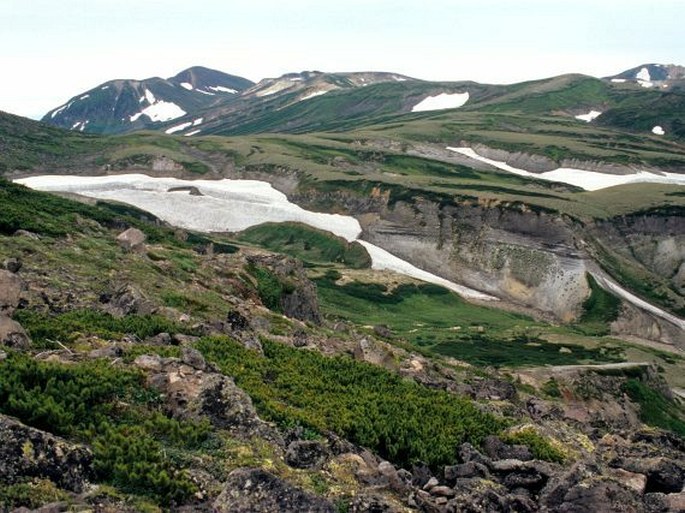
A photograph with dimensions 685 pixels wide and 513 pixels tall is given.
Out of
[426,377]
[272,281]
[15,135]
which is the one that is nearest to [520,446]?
[426,377]

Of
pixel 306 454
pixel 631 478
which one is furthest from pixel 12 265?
pixel 631 478

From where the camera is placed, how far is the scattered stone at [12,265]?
26.4 metres

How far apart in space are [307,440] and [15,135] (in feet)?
634

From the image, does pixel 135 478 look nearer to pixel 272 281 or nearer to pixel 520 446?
pixel 520 446

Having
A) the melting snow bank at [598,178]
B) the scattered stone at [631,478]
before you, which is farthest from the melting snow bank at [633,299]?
the scattered stone at [631,478]

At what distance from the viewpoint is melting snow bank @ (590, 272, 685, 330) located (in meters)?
97.1

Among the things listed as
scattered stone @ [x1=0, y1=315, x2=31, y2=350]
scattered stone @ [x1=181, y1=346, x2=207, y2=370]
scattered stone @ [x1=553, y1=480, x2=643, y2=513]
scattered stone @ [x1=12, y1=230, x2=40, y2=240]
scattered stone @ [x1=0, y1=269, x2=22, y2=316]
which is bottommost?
scattered stone @ [x1=553, y1=480, x2=643, y2=513]

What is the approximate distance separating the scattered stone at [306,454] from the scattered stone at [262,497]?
2.20m

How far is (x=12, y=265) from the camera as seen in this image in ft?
87.3

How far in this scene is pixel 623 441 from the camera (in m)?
22.6

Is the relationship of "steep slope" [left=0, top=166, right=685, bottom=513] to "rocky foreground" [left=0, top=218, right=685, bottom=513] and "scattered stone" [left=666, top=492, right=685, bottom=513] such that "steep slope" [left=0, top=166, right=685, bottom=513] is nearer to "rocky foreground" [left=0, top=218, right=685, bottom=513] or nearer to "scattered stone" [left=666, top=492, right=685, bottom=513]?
"rocky foreground" [left=0, top=218, right=685, bottom=513]

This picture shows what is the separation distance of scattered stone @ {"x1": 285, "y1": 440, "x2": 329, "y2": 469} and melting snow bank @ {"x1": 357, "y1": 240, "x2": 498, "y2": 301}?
305ft

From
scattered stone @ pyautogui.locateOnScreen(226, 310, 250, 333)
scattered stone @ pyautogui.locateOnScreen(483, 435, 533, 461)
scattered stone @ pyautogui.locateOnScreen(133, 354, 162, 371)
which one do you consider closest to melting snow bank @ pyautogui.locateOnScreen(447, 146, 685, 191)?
scattered stone @ pyautogui.locateOnScreen(226, 310, 250, 333)

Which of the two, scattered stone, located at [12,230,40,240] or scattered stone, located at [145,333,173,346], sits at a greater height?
scattered stone, located at [12,230,40,240]
